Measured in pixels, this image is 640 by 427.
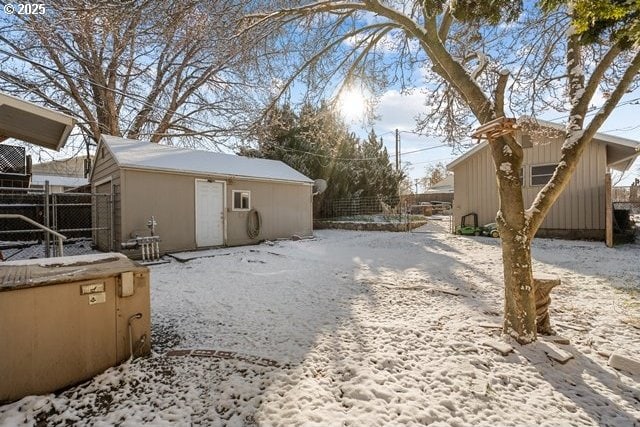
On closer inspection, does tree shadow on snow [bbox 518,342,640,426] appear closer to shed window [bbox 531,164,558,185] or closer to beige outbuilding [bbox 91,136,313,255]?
beige outbuilding [bbox 91,136,313,255]

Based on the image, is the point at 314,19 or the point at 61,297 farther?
the point at 314,19

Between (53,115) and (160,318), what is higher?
(53,115)

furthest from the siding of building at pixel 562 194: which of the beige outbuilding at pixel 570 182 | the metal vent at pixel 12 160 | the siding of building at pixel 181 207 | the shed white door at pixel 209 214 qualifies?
the metal vent at pixel 12 160

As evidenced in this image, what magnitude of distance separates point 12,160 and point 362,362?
12.9 m

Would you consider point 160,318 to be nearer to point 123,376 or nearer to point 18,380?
point 123,376

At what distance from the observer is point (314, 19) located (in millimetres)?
5043

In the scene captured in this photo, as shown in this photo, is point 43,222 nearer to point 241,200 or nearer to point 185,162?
point 185,162

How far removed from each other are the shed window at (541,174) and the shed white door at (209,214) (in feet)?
36.2

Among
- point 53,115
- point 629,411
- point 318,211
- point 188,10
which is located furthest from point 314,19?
point 318,211

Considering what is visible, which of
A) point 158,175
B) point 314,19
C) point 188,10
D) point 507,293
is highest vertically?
point 314,19

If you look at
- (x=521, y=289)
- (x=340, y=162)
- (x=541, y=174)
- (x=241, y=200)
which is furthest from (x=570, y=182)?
(x=241, y=200)

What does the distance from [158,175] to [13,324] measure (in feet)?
21.9

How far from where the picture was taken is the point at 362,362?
2.68 m

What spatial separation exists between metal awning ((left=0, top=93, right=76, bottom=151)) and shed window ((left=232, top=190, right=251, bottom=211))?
566cm
